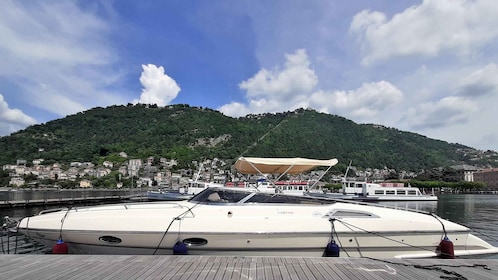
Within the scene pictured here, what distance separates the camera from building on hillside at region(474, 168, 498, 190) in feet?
452

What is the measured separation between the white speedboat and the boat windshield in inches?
1.3

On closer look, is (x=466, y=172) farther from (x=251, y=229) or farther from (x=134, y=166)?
(x=251, y=229)

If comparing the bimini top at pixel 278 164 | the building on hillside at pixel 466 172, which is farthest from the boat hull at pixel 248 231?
the building on hillside at pixel 466 172

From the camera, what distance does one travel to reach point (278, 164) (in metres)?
11.7

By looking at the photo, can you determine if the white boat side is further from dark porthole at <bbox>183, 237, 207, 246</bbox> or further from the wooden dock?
the wooden dock

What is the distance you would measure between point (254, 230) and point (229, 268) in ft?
7.27

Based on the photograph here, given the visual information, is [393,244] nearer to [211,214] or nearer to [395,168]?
[211,214]

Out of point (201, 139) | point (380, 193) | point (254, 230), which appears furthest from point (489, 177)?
point (254, 230)

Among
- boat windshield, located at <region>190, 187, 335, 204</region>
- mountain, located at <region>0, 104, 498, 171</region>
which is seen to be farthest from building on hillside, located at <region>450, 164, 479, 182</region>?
boat windshield, located at <region>190, 187, 335, 204</region>

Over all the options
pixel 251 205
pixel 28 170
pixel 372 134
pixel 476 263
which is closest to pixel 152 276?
pixel 251 205

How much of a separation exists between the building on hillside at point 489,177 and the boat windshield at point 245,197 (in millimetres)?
155603

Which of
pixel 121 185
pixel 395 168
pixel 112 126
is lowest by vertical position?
pixel 121 185

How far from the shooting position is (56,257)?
6.44m

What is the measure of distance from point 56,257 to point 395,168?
13624 centimetres
